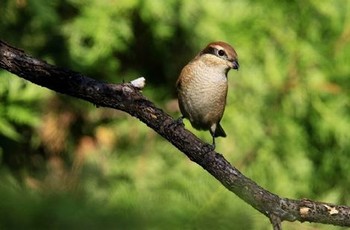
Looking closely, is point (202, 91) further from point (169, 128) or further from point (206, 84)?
point (169, 128)

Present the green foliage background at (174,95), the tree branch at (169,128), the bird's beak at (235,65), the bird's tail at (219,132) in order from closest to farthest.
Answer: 1. the tree branch at (169,128)
2. the bird's beak at (235,65)
3. the bird's tail at (219,132)
4. the green foliage background at (174,95)

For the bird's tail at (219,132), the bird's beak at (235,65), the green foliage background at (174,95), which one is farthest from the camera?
the green foliage background at (174,95)

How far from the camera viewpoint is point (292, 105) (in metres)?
4.98

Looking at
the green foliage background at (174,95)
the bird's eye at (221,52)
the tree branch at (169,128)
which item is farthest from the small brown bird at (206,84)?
the tree branch at (169,128)

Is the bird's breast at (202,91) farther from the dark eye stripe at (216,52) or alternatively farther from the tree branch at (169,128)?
the tree branch at (169,128)

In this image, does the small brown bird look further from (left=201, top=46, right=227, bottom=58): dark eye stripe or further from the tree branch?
the tree branch

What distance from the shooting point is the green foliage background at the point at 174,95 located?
4.84m

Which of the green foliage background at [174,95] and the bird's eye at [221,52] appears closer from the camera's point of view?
the bird's eye at [221,52]

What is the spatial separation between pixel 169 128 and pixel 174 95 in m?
3.26

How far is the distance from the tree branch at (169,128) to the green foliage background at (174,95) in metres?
2.58

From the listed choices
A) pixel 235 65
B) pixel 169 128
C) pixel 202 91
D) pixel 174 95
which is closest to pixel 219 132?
pixel 202 91

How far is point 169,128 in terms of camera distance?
2012mm

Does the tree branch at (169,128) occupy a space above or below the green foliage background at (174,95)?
below

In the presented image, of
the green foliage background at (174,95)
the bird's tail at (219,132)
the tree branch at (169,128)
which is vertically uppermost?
the green foliage background at (174,95)
